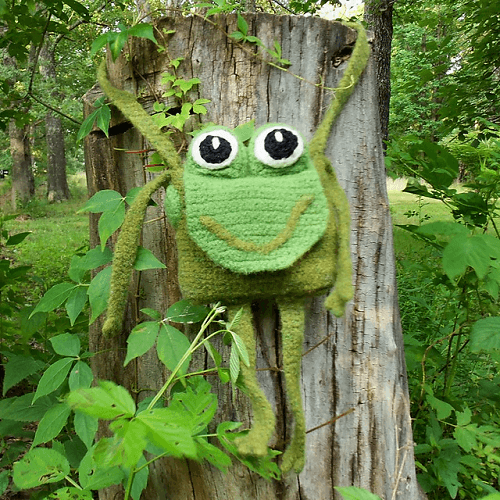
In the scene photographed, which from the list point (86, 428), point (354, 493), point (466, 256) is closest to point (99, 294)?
point (86, 428)

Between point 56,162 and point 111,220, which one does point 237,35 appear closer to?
point 111,220

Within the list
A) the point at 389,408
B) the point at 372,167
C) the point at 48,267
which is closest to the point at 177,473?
the point at 389,408

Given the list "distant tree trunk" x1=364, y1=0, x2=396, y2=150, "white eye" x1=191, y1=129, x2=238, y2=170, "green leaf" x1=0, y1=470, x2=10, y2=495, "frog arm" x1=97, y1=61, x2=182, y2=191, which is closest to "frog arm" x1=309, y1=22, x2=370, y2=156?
"white eye" x1=191, y1=129, x2=238, y2=170

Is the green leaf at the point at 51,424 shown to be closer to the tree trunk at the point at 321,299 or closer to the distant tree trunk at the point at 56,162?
the tree trunk at the point at 321,299

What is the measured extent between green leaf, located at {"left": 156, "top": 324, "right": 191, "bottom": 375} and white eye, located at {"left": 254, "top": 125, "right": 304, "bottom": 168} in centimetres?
46

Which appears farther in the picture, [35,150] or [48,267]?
[35,150]

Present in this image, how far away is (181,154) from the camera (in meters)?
1.13

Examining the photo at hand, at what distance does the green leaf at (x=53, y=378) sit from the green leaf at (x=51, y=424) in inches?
2.8

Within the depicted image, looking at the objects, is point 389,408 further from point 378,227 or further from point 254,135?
point 254,135

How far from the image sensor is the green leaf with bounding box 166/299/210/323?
3.38 feet

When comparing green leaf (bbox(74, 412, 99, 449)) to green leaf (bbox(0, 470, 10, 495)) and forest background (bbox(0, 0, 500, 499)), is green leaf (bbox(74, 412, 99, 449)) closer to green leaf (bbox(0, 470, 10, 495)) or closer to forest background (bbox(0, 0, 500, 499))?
forest background (bbox(0, 0, 500, 499))

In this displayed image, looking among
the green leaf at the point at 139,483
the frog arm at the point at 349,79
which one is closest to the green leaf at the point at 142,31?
the frog arm at the point at 349,79

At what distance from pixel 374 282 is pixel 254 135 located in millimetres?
539

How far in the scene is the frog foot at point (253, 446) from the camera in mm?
940
